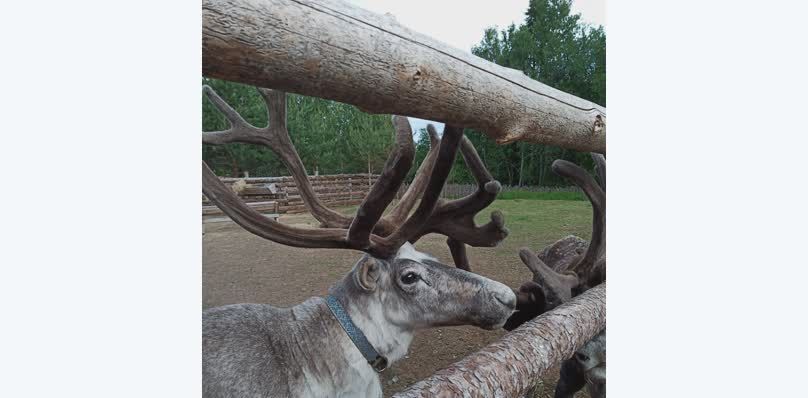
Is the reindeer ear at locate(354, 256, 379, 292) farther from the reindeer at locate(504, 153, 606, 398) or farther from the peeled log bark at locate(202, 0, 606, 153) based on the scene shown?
the reindeer at locate(504, 153, 606, 398)

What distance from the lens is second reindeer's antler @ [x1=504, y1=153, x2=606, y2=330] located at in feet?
3.70

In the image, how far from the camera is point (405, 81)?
464 mm

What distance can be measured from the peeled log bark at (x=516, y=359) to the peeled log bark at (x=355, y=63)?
42 centimetres

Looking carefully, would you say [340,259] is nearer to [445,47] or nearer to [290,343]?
[290,343]

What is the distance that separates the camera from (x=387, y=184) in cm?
75

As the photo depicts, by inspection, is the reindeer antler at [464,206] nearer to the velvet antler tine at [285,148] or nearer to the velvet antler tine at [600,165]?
the velvet antler tine at [285,148]

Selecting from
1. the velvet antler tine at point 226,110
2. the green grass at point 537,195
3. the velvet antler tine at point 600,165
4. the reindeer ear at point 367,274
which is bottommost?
the reindeer ear at point 367,274

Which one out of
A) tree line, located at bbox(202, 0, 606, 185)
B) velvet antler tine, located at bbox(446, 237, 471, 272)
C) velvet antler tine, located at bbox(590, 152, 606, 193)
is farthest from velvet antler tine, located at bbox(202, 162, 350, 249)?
velvet antler tine, located at bbox(590, 152, 606, 193)

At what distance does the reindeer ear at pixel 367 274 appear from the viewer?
776mm

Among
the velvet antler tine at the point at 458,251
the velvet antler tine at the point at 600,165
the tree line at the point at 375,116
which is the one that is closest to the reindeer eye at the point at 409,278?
the tree line at the point at 375,116

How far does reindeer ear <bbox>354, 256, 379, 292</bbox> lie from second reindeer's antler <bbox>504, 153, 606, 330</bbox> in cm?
54
